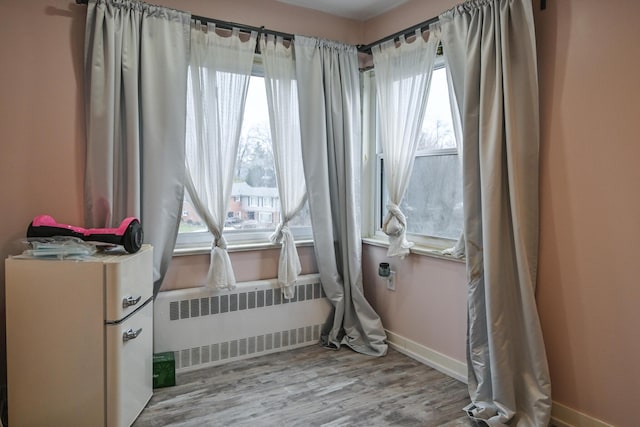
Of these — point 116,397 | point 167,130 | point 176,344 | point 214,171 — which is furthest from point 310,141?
point 116,397

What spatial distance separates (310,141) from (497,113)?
1.37 metres

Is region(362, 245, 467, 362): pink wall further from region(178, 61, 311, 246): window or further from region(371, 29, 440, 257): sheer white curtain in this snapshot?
region(178, 61, 311, 246): window

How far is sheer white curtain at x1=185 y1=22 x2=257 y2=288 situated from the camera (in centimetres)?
275

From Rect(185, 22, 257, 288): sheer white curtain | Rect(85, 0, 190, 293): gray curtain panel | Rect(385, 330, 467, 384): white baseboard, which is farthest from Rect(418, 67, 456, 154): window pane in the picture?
Rect(85, 0, 190, 293): gray curtain panel

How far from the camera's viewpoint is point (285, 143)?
10.1ft

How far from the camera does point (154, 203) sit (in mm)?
2568

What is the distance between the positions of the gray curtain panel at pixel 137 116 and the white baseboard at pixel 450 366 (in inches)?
71.0

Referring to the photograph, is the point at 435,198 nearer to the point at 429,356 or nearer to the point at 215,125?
the point at 429,356

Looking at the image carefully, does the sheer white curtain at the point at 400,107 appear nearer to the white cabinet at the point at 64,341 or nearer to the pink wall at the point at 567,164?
the pink wall at the point at 567,164

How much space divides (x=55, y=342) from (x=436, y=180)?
246 cm

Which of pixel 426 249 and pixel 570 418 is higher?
pixel 426 249

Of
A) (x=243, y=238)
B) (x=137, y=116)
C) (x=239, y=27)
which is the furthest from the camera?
(x=243, y=238)

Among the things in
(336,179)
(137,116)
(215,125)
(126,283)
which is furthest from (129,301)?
(336,179)

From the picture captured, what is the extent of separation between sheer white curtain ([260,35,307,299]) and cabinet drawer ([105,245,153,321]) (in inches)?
40.8
